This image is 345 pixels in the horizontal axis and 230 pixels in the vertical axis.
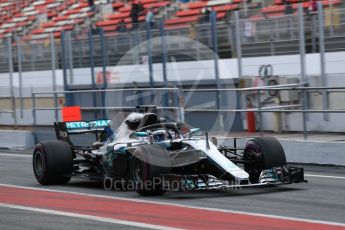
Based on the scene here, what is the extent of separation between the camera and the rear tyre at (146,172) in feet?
34.3

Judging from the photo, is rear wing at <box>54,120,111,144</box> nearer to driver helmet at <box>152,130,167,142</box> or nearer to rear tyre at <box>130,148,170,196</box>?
driver helmet at <box>152,130,167,142</box>

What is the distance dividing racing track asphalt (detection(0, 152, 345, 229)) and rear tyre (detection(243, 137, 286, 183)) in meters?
0.28

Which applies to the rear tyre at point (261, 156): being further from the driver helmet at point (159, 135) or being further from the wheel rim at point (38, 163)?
the wheel rim at point (38, 163)

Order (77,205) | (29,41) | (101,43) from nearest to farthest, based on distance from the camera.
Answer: (77,205), (101,43), (29,41)

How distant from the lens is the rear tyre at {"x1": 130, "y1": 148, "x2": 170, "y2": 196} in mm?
10461

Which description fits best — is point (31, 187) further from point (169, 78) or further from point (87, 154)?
point (169, 78)

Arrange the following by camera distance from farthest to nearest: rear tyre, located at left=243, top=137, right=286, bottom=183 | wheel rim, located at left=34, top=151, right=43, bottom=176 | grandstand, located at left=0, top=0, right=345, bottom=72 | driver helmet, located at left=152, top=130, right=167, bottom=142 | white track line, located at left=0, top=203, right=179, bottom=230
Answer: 1. grandstand, located at left=0, top=0, right=345, bottom=72
2. wheel rim, located at left=34, top=151, right=43, bottom=176
3. driver helmet, located at left=152, top=130, right=167, bottom=142
4. rear tyre, located at left=243, top=137, right=286, bottom=183
5. white track line, located at left=0, top=203, right=179, bottom=230

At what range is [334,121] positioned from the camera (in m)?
14.9

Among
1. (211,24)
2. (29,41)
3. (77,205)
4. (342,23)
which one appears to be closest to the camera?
(77,205)

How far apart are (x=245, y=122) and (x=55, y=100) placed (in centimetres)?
757

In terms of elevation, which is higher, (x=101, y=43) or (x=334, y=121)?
(x=101, y=43)

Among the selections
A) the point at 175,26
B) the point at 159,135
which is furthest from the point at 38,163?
the point at 175,26

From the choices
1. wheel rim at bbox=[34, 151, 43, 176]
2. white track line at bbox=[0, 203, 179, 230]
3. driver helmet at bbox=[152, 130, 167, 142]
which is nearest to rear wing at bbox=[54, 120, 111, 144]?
wheel rim at bbox=[34, 151, 43, 176]

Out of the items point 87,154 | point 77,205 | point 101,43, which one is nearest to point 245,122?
point 87,154
